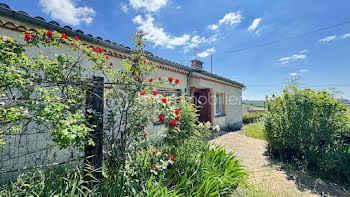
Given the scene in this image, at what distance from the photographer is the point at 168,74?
6.83 meters

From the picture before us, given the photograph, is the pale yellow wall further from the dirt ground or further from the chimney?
the dirt ground

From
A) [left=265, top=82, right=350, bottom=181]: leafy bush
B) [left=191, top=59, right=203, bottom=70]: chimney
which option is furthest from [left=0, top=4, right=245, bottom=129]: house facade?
[left=265, top=82, right=350, bottom=181]: leafy bush

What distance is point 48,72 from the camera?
2.22 metres

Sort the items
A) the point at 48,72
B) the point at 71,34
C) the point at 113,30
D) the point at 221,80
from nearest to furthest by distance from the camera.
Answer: the point at 48,72 < the point at 71,34 < the point at 113,30 < the point at 221,80

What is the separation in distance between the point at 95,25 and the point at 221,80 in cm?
861

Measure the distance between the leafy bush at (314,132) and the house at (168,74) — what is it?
3.31 meters

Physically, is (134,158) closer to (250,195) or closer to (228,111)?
(250,195)

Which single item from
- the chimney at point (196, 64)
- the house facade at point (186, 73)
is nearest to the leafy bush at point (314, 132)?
the house facade at point (186, 73)

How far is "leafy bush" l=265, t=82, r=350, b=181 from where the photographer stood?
13.5 feet

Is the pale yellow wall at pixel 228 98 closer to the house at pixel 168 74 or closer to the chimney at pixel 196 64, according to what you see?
the house at pixel 168 74

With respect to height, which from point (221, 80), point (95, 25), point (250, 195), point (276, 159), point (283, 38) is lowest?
point (276, 159)

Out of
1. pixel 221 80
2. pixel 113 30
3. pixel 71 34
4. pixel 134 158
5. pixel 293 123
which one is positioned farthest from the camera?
pixel 221 80

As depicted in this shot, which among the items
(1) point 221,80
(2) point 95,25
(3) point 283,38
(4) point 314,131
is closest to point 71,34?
(2) point 95,25

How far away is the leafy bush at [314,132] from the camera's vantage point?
4102 mm
